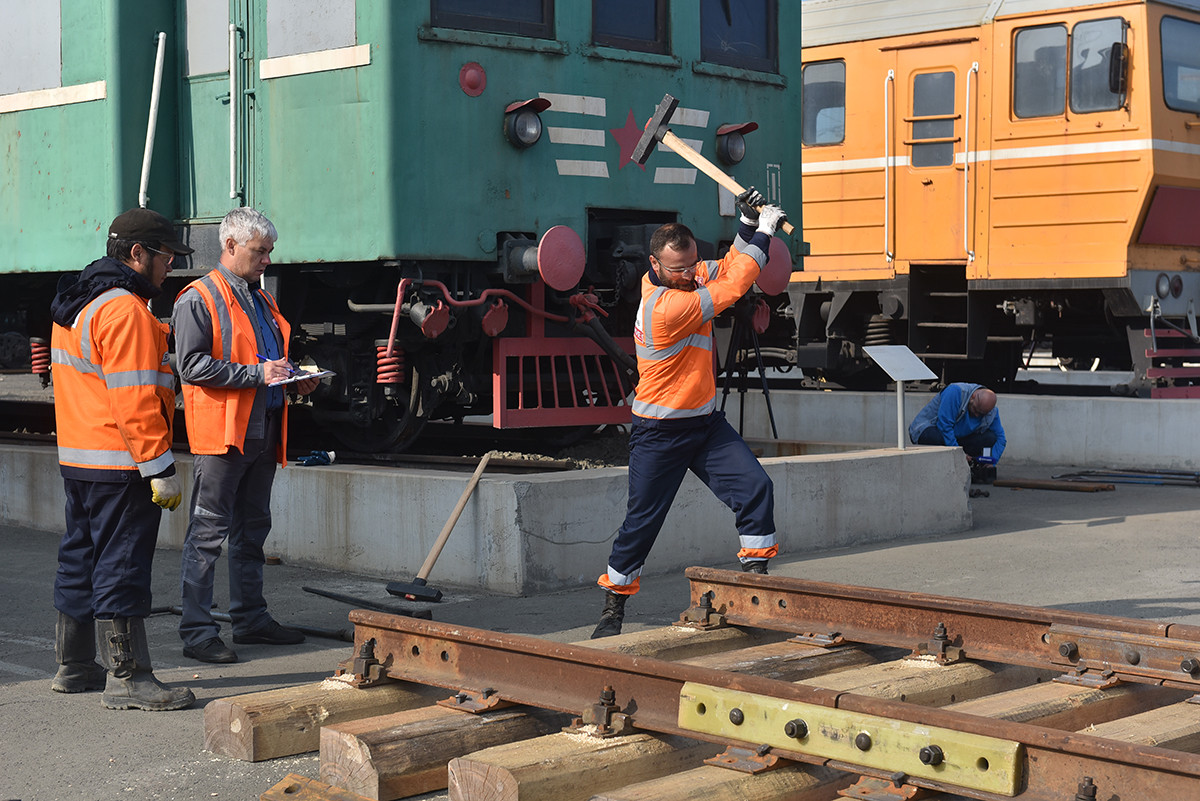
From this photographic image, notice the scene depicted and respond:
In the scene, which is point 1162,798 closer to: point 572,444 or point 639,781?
point 639,781

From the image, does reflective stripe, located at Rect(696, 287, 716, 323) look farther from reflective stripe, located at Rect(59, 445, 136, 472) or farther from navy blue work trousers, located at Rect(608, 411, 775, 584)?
reflective stripe, located at Rect(59, 445, 136, 472)

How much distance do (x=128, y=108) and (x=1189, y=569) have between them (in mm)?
6559

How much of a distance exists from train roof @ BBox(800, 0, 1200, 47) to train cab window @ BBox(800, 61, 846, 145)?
0.89 feet

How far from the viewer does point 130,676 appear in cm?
512

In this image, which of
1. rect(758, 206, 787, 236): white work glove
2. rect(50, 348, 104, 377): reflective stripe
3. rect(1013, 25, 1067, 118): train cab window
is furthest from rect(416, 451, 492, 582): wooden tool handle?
rect(1013, 25, 1067, 118): train cab window

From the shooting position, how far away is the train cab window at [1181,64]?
507 inches

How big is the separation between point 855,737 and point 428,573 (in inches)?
142

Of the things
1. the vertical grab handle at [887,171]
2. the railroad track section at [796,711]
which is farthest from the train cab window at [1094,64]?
the railroad track section at [796,711]

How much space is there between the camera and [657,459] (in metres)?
5.83

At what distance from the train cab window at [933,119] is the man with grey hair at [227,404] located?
30.5 feet

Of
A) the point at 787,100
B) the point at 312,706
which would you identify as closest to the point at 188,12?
the point at 787,100

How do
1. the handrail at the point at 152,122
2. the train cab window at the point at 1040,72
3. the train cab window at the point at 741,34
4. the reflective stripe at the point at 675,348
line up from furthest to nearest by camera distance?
the train cab window at the point at 1040,72
the train cab window at the point at 741,34
the handrail at the point at 152,122
the reflective stripe at the point at 675,348

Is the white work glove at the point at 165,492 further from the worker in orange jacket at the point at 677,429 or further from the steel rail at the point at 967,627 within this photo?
the steel rail at the point at 967,627

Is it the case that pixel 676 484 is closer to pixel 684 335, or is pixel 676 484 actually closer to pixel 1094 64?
pixel 684 335
